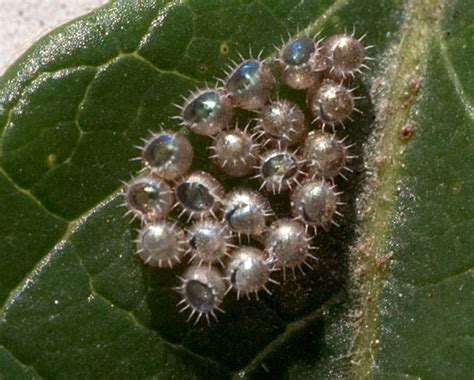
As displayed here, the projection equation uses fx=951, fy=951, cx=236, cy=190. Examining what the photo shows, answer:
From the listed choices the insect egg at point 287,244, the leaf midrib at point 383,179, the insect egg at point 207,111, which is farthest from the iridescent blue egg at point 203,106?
the leaf midrib at point 383,179

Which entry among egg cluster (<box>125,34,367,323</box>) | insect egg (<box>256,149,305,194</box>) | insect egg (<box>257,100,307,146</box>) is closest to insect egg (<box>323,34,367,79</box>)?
egg cluster (<box>125,34,367,323</box>)

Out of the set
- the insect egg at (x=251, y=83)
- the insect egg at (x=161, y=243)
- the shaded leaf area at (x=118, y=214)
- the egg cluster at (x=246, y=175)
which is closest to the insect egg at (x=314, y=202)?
the egg cluster at (x=246, y=175)

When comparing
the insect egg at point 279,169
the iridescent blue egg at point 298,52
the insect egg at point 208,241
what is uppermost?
the iridescent blue egg at point 298,52

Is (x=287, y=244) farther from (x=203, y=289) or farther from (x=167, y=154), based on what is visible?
(x=167, y=154)

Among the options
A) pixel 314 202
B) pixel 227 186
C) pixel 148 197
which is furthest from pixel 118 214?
pixel 314 202

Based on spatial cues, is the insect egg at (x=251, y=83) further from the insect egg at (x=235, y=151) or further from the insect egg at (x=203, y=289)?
the insect egg at (x=203, y=289)

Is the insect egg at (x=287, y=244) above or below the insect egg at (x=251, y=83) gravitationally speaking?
below

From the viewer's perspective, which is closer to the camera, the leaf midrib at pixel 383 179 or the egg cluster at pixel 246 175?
the egg cluster at pixel 246 175
